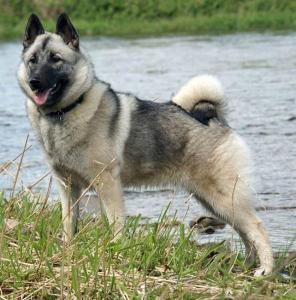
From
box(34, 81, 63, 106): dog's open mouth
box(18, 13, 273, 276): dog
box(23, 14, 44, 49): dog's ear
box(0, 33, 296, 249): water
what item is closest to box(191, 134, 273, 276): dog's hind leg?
box(18, 13, 273, 276): dog

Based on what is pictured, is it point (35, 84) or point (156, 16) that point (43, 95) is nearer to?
point (35, 84)

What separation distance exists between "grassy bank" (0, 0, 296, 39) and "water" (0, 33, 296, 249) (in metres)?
2.20

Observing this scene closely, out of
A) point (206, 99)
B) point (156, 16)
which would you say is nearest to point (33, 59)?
point (206, 99)

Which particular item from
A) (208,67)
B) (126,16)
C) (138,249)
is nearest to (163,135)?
(138,249)

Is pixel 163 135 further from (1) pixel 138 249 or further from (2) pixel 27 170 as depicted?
(2) pixel 27 170

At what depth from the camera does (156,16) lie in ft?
101

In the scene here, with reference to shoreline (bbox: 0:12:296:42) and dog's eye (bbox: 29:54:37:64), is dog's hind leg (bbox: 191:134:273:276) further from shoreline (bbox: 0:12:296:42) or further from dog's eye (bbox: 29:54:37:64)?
shoreline (bbox: 0:12:296:42)

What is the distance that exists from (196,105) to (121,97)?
65 cm

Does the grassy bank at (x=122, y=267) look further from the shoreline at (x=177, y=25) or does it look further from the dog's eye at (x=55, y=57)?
the shoreline at (x=177, y=25)

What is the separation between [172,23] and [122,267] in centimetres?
2397

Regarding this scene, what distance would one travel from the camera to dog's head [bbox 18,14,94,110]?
7285 millimetres

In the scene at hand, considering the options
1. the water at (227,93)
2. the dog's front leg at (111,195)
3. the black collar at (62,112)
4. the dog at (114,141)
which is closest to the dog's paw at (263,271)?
the dog at (114,141)

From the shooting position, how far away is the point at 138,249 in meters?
6.29

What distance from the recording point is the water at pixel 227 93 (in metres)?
9.18
